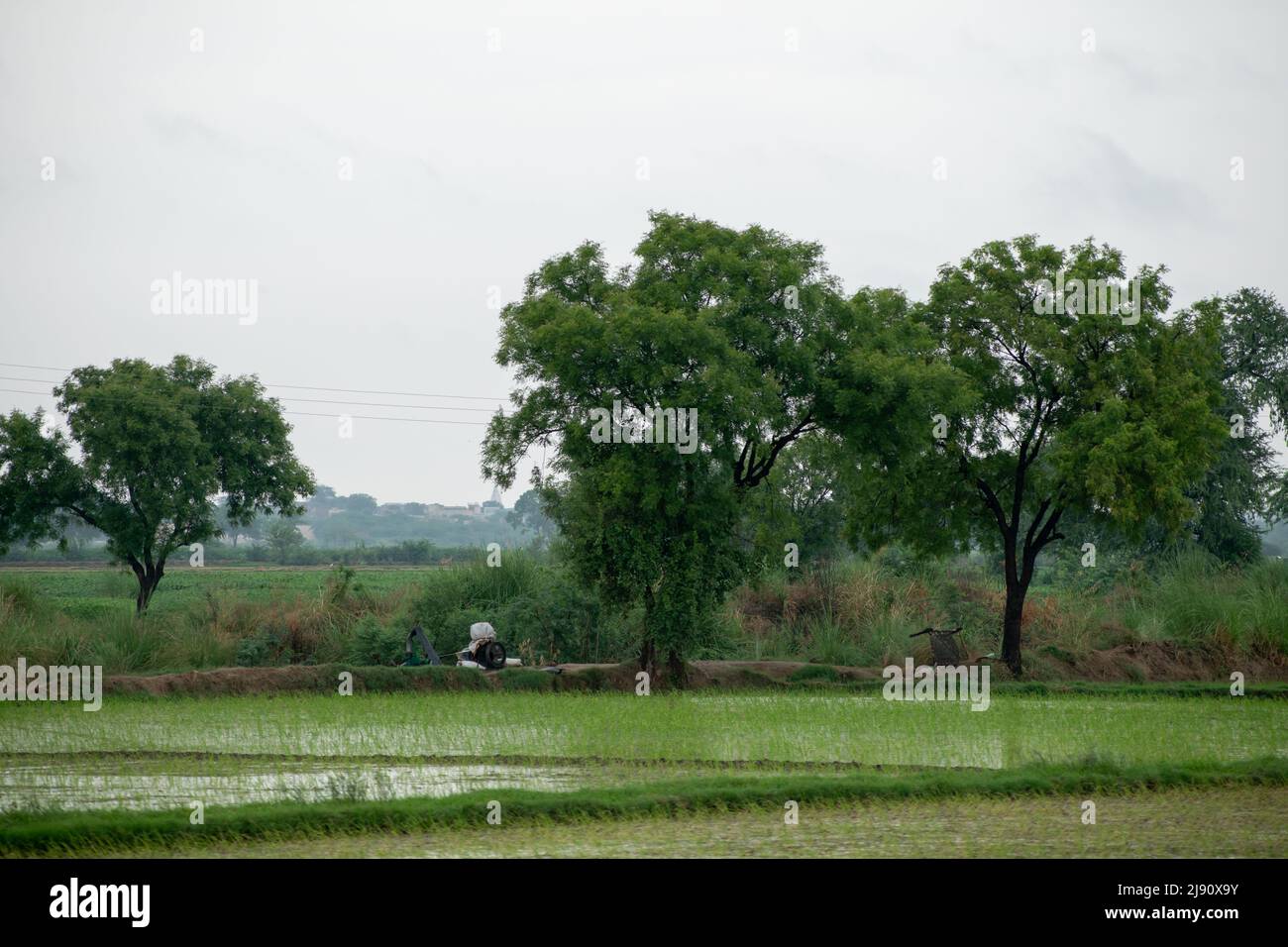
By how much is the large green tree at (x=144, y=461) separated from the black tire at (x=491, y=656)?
11.6 m

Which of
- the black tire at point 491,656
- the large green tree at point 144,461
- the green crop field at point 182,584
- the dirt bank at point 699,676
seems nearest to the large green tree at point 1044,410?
the dirt bank at point 699,676

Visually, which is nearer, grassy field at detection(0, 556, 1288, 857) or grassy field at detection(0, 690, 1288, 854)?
grassy field at detection(0, 690, 1288, 854)

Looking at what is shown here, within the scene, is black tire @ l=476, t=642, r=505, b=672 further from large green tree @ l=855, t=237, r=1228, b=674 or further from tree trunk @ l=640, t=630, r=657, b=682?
large green tree @ l=855, t=237, r=1228, b=674

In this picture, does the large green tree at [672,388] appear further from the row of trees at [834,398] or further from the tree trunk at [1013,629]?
the tree trunk at [1013,629]

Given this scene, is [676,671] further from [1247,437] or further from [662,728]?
[1247,437]

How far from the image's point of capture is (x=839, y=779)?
1375 cm

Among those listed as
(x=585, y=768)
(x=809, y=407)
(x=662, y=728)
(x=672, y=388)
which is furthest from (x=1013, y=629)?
(x=585, y=768)

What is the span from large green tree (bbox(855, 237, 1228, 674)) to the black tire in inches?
339

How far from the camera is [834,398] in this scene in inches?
A: 1038

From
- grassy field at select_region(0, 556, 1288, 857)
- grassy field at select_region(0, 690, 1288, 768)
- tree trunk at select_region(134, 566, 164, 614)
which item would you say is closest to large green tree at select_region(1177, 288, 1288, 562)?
grassy field at select_region(0, 556, 1288, 857)

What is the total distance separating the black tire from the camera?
85.8ft

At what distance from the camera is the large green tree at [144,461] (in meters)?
33.9

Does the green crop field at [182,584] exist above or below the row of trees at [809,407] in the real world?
below

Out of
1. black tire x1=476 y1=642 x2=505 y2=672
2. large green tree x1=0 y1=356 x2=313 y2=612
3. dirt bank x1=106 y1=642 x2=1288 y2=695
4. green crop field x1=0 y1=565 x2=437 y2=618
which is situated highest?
large green tree x1=0 y1=356 x2=313 y2=612
